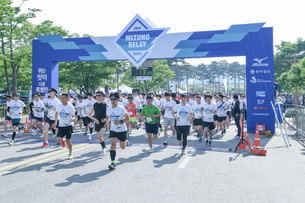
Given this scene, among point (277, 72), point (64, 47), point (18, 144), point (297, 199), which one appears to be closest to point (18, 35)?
point (64, 47)

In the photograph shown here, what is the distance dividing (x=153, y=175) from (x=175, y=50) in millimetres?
10423

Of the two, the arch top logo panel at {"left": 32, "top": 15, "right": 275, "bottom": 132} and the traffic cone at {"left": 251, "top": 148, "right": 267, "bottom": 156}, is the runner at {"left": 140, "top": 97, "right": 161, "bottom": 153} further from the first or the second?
the arch top logo panel at {"left": 32, "top": 15, "right": 275, "bottom": 132}

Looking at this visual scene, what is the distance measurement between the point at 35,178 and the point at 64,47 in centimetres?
1257

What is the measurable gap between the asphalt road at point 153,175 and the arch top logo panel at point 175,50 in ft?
15.1

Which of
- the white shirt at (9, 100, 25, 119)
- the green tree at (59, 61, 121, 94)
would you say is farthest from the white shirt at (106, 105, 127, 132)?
the green tree at (59, 61, 121, 94)

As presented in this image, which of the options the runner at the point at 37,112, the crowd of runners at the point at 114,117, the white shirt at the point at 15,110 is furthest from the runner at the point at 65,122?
the runner at the point at 37,112

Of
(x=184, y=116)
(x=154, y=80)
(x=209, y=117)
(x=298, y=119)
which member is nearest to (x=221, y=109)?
(x=209, y=117)

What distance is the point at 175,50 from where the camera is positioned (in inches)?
622

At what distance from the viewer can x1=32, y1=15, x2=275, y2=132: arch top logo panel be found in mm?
14258

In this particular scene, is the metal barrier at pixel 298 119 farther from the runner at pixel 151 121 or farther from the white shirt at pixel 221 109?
the runner at pixel 151 121

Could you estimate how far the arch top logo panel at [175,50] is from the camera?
14.3 meters

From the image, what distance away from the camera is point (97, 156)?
8820 mm

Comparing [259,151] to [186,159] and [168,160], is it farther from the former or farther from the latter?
[168,160]

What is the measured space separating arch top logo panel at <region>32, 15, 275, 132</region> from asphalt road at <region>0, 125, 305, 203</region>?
460cm
